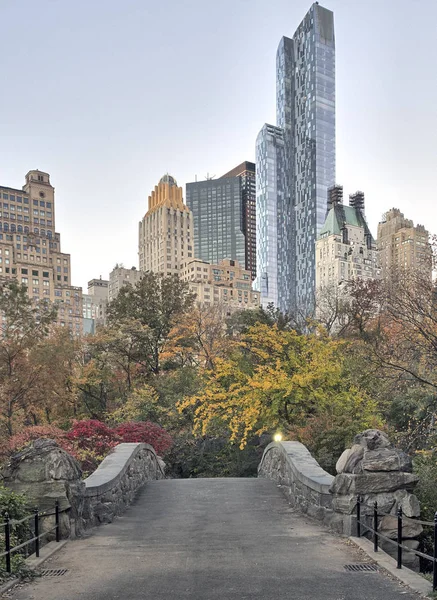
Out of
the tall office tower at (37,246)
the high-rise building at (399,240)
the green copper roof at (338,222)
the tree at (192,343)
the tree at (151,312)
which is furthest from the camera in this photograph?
the green copper roof at (338,222)

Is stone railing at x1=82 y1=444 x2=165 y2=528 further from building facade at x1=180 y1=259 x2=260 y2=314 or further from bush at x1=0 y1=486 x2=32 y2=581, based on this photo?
building facade at x1=180 y1=259 x2=260 y2=314

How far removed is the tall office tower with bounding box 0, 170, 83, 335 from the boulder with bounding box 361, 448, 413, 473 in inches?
5759

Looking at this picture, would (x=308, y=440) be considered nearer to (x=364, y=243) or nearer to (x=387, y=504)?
(x=387, y=504)

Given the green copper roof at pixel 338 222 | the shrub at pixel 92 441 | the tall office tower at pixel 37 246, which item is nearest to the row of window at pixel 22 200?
the tall office tower at pixel 37 246

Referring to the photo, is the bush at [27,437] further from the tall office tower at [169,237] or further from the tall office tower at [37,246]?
the tall office tower at [169,237]

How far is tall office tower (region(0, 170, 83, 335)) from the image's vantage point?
486 feet

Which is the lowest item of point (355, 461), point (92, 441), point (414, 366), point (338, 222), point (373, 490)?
point (92, 441)

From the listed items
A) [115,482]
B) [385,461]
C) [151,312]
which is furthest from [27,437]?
[151,312]

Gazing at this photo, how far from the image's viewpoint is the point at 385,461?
8.00m

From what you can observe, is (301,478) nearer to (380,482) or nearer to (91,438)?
(380,482)

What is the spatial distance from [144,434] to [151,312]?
46.3 ft

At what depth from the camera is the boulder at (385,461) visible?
798cm

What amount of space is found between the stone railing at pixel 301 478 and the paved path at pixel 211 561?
0.95ft

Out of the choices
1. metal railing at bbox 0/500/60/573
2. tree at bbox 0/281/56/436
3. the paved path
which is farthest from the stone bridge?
tree at bbox 0/281/56/436
